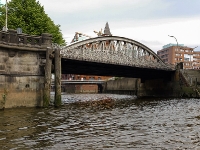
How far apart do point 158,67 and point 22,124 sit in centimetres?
3909

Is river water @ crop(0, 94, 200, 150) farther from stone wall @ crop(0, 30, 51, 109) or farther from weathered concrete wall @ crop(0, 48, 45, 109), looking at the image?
stone wall @ crop(0, 30, 51, 109)

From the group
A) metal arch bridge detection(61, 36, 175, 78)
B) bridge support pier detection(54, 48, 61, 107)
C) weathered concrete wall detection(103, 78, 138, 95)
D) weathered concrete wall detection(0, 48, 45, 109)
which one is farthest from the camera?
weathered concrete wall detection(103, 78, 138, 95)

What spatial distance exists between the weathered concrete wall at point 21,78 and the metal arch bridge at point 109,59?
5.69 meters

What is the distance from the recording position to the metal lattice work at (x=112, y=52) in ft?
119

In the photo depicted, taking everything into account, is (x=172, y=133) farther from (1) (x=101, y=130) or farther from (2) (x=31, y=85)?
(2) (x=31, y=85)

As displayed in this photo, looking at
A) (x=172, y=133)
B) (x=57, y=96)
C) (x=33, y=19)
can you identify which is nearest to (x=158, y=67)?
(x=33, y=19)

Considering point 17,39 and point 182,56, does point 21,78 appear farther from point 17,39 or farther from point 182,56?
point 182,56

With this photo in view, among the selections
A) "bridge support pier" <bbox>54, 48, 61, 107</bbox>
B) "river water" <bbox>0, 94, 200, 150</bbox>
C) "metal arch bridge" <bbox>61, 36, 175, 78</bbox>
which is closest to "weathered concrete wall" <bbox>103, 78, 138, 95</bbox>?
"metal arch bridge" <bbox>61, 36, 175, 78</bbox>

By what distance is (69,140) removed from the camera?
11.6 m

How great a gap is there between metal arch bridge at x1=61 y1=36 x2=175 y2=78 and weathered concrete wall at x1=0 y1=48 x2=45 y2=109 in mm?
5687

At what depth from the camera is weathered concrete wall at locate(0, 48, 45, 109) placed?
77.5ft

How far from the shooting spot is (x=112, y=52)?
4612 cm

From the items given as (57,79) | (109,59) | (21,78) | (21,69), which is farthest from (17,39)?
(109,59)

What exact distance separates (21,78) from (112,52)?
23.8m
